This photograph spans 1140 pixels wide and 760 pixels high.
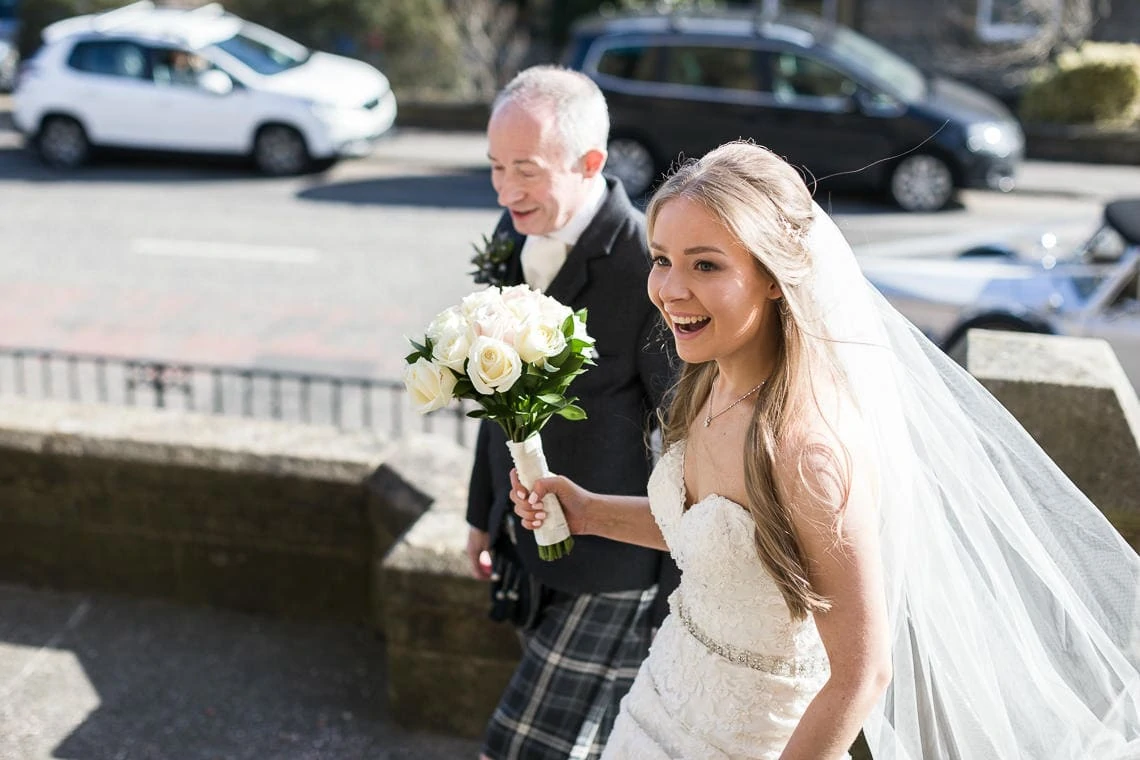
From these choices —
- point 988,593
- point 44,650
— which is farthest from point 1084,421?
point 44,650

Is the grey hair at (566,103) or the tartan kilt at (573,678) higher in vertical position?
the grey hair at (566,103)

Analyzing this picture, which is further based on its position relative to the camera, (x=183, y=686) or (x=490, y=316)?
(x=183, y=686)

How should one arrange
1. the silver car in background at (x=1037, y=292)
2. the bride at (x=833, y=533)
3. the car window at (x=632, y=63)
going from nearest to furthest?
the bride at (x=833, y=533) < the silver car in background at (x=1037, y=292) < the car window at (x=632, y=63)

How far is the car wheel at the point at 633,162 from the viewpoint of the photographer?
15266 millimetres

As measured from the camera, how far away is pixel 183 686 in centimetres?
437

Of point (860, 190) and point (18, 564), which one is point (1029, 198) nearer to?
point (860, 190)

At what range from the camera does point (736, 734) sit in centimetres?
239

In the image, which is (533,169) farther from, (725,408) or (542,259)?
(725,408)

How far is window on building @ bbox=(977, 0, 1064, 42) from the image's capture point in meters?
23.0

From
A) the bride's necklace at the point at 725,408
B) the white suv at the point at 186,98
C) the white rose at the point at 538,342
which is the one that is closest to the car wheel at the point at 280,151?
the white suv at the point at 186,98

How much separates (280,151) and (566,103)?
13.8 m

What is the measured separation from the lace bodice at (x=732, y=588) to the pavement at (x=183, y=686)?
73.3 inches

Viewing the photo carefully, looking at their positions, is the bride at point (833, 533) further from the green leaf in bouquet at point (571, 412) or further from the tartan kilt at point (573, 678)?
the tartan kilt at point (573, 678)

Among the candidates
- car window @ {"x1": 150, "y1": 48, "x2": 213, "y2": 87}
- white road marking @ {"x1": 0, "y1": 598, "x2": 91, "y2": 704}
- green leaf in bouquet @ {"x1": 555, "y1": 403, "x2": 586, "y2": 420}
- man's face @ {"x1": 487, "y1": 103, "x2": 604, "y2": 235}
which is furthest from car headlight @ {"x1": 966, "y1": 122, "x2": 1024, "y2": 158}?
green leaf in bouquet @ {"x1": 555, "y1": 403, "x2": 586, "y2": 420}
